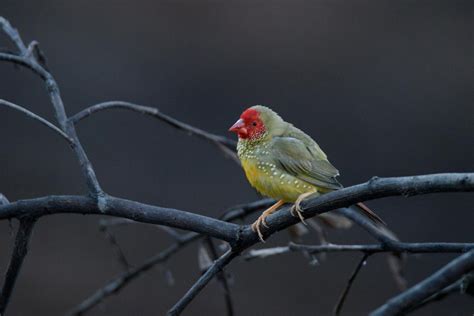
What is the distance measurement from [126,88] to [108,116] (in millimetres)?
252

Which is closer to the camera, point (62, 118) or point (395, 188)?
point (395, 188)

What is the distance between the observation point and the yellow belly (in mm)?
2867

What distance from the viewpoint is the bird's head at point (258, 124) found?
3.19 metres

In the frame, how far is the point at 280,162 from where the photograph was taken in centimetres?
298

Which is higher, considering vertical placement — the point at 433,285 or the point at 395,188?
the point at 395,188

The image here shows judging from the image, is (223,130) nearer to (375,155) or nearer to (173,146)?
(173,146)

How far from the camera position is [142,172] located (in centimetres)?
536

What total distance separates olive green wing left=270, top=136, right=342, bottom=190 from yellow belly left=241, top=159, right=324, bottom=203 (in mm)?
29

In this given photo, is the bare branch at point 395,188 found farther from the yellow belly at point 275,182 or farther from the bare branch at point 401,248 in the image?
the yellow belly at point 275,182

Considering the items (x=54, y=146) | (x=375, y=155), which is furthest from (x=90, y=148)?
(x=375, y=155)

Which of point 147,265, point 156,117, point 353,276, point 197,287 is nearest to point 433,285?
point 197,287

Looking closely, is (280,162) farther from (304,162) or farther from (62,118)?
(62,118)

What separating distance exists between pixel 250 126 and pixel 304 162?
397 mm

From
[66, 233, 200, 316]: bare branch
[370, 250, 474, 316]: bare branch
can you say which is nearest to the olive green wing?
[66, 233, 200, 316]: bare branch
